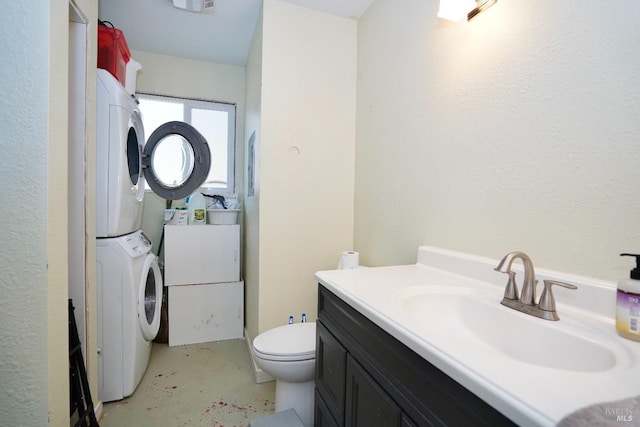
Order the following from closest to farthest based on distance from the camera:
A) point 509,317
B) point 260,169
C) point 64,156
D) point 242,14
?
point 509,317, point 64,156, point 260,169, point 242,14

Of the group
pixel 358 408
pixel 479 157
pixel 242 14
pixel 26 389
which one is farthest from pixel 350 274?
pixel 242 14

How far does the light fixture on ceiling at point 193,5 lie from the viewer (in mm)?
1987

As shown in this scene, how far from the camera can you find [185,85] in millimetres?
2875

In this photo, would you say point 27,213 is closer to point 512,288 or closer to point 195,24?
point 512,288

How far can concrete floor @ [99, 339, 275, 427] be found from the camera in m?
1.60

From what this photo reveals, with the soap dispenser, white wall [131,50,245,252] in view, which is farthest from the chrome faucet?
white wall [131,50,245,252]

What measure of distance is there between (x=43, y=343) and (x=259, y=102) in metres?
1.71

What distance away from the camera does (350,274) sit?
1170 mm

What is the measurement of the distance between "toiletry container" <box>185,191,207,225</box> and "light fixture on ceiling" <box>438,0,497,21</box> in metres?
2.42

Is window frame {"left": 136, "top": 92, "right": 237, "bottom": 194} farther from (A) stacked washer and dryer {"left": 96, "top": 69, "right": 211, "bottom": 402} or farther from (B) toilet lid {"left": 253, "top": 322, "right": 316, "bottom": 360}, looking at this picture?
(B) toilet lid {"left": 253, "top": 322, "right": 316, "bottom": 360}

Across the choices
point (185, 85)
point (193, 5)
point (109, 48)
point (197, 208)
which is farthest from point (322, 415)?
point (185, 85)

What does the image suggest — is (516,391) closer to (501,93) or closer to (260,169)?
(501,93)

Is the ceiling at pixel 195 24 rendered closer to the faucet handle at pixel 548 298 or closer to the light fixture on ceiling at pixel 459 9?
the light fixture on ceiling at pixel 459 9

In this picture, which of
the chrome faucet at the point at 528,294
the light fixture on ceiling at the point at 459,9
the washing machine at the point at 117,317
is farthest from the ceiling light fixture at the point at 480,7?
the washing machine at the point at 117,317
